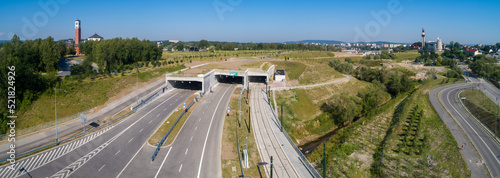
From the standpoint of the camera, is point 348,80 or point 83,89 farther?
point 348,80

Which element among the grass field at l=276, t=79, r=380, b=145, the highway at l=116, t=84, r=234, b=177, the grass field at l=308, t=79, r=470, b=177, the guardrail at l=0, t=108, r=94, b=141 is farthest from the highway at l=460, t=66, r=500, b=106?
the guardrail at l=0, t=108, r=94, b=141

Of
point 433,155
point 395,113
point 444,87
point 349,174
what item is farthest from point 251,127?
point 444,87

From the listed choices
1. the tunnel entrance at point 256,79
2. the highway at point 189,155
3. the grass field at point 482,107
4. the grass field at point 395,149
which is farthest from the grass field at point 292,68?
the highway at point 189,155

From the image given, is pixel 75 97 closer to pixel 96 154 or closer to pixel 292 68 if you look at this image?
pixel 96 154

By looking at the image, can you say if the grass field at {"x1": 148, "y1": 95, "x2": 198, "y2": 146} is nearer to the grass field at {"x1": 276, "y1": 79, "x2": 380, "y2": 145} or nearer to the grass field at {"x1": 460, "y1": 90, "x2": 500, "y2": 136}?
the grass field at {"x1": 276, "y1": 79, "x2": 380, "y2": 145}

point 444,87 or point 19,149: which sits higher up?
point 444,87

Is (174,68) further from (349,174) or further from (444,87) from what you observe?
(444,87)
